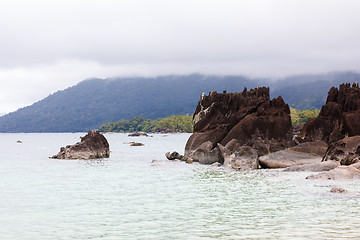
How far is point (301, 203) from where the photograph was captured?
81.5ft

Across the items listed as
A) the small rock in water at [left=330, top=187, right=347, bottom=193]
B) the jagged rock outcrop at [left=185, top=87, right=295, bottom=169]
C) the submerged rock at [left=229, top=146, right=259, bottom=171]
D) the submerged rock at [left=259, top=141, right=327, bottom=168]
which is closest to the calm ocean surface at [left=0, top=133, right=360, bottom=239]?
the small rock in water at [left=330, top=187, right=347, bottom=193]

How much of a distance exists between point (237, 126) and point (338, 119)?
475 inches

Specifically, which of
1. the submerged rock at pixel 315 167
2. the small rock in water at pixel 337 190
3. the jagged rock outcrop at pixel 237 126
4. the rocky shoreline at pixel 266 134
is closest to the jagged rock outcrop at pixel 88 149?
the rocky shoreline at pixel 266 134

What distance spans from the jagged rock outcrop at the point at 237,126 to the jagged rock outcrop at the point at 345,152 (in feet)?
28.7

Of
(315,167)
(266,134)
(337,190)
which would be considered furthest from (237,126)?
(337,190)

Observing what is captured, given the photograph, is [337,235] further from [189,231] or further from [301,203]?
[301,203]

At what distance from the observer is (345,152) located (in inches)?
1614

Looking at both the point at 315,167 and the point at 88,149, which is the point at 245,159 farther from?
the point at 88,149

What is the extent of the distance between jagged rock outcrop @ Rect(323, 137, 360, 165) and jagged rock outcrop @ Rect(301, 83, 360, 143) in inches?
381

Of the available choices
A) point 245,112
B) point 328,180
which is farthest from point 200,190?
point 245,112

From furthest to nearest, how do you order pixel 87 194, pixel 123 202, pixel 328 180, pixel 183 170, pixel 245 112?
pixel 245 112
pixel 183 170
pixel 328 180
pixel 87 194
pixel 123 202

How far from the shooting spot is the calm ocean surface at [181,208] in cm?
1870

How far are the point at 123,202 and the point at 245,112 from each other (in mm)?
35481

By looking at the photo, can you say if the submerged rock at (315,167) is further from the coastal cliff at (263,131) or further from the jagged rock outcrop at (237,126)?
the jagged rock outcrop at (237,126)
